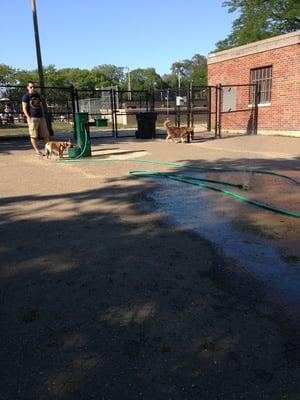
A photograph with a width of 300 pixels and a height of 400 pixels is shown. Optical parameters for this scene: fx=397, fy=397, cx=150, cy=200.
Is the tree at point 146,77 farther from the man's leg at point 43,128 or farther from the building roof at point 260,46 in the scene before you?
the man's leg at point 43,128

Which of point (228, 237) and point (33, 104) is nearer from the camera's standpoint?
point (228, 237)

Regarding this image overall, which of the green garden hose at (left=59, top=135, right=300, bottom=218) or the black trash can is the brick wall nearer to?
the black trash can

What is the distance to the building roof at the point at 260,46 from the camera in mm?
16500

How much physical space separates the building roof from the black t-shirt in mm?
11053

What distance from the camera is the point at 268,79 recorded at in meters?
18.1

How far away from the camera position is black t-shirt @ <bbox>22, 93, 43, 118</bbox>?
37.0ft

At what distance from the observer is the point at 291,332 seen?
2775mm

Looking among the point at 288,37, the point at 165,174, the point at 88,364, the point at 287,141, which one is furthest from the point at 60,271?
the point at 288,37

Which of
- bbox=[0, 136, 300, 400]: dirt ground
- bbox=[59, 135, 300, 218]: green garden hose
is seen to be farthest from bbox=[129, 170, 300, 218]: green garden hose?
bbox=[0, 136, 300, 400]: dirt ground

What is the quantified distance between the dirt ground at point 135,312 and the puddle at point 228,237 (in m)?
0.15

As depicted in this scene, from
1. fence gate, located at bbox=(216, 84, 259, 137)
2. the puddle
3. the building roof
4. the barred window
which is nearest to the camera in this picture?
the puddle

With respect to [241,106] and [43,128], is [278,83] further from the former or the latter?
[43,128]

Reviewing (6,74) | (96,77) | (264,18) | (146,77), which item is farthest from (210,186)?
(146,77)

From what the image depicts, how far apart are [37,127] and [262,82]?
Answer: 11456 millimetres
